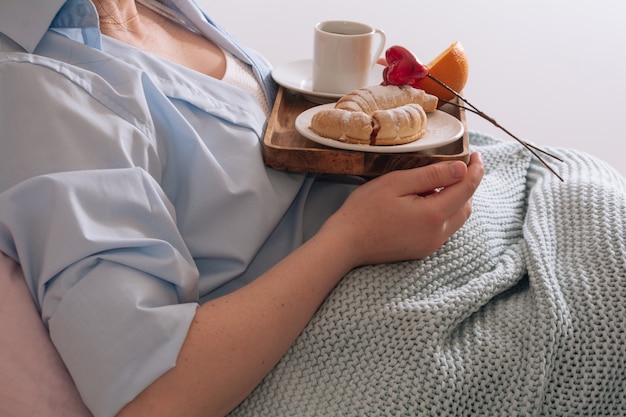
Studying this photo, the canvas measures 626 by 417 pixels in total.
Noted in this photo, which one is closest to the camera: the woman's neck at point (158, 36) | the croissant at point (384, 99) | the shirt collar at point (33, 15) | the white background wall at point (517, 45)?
the shirt collar at point (33, 15)

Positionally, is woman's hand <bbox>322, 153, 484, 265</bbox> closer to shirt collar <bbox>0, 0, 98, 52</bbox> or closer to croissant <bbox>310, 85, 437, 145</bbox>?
croissant <bbox>310, 85, 437, 145</bbox>

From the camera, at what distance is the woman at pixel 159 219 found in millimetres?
787

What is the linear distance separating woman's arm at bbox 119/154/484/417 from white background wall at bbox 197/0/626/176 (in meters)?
1.19

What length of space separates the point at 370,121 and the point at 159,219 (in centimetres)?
31

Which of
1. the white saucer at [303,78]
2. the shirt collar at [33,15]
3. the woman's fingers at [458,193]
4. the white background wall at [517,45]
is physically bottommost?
the white background wall at [517,45]

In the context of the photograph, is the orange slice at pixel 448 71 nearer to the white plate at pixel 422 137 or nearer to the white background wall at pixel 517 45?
the white plate at pixel 422 137

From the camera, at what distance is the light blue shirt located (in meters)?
0.78

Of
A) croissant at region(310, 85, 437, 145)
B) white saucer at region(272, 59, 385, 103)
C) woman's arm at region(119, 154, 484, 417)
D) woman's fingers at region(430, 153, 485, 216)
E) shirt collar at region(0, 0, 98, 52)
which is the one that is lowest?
woman's arm at region(119, 154, 484, 417)

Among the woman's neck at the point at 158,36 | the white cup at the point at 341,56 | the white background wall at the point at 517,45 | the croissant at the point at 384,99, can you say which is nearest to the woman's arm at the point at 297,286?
the croissant at the point at 384,99

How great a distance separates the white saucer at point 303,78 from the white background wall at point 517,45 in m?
0.91

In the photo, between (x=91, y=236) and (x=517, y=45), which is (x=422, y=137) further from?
(x=517, y=45)

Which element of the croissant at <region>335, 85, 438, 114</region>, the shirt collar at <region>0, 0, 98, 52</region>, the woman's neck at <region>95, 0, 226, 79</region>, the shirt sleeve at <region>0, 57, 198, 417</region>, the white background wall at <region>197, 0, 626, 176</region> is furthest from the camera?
the white background wall at <region>197, 0, 626, 176</region>

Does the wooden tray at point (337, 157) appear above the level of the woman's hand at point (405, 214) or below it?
above

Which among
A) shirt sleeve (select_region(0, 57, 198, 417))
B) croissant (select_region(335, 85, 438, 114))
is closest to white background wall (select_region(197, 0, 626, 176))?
croissant (select_region(335, 85, 438, 114))
